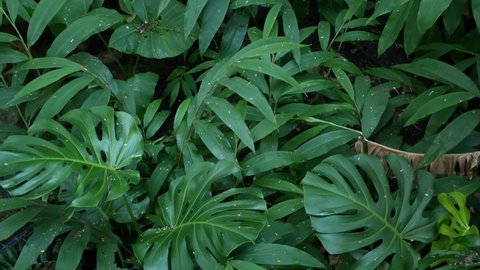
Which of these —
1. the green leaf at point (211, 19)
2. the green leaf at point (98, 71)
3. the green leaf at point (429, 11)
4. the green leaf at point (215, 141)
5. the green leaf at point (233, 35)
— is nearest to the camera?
the green leaf at point (429, 11)

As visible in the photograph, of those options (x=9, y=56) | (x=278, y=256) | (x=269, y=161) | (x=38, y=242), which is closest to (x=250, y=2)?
(x=269, y=161)

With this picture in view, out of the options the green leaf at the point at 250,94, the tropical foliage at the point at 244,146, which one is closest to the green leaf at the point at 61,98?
the tropical foliage at the point at 244,146

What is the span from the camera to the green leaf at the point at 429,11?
225cm

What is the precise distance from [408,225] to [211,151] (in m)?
0.67

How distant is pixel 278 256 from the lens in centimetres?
221

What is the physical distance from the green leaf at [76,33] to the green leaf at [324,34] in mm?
802

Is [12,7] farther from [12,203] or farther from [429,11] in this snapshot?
[429,11]

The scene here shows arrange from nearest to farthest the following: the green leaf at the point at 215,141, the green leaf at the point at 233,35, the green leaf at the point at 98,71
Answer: the green leaf at the point at 215,141, the green leaf at the point at 98,71, the green leaf at the point at 233,35

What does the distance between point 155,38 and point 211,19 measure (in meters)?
0.23

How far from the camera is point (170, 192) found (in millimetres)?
2314

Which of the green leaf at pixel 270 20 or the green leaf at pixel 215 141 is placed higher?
the green leaf at pixel 270 20

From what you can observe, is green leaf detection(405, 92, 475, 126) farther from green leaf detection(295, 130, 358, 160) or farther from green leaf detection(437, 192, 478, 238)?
green leaf detection(437, 192, 478, 238)

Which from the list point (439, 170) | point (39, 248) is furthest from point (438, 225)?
point (39, 248)

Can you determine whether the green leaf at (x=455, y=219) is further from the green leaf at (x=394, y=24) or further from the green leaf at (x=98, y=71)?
the green leaf at (x=98, y=71)
